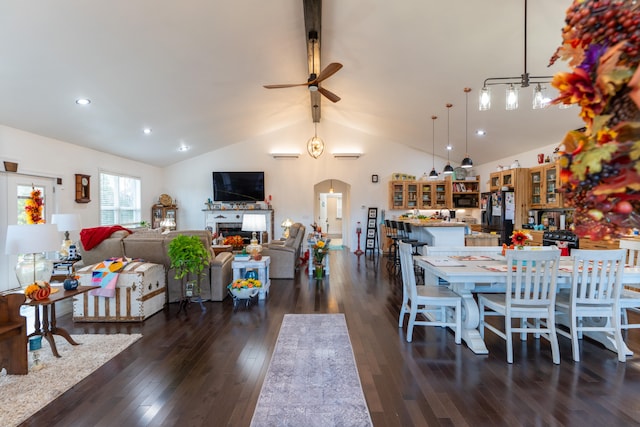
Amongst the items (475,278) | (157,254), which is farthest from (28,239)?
(475,278)

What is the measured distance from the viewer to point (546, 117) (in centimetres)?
558

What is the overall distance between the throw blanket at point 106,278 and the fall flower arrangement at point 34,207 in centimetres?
262

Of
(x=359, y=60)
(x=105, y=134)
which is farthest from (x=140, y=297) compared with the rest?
(x=359, y=60)

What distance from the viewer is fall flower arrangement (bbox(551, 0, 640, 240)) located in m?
0.53

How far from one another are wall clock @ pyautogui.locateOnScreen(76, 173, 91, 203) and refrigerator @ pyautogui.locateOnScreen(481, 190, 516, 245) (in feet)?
29.3

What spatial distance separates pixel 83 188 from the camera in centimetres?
658

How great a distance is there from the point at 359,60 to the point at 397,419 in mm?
4838

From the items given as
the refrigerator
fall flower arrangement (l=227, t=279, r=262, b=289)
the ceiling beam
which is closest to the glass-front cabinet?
the refrigerator

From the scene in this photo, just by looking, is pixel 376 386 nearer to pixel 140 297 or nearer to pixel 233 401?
pixel 233 401

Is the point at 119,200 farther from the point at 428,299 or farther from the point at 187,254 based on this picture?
the point at 428,299

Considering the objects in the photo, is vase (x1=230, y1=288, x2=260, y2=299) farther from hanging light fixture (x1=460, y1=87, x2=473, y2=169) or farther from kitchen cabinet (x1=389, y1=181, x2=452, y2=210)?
kitchen cabinet (x1=389, y1=181, x2=452, y2=210)

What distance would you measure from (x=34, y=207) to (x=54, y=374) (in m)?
4.12

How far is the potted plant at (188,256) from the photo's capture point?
4.07 metres

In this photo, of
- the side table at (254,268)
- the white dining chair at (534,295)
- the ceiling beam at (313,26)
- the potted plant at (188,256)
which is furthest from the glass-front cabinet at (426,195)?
the potted plant at (188,256)
